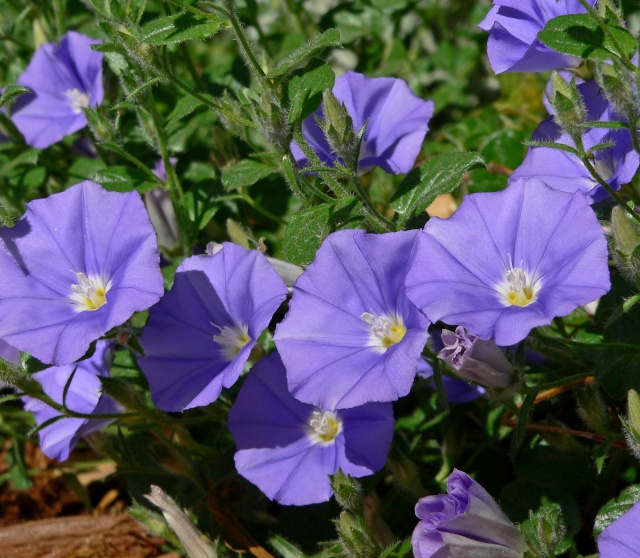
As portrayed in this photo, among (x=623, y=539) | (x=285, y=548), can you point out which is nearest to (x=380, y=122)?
(x=285, y=548)

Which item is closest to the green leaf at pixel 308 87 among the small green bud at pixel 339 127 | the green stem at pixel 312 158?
the green stem at pixel 312 158

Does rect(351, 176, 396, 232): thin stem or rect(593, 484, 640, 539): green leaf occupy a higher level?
rect(351, 176, 396, 232): thin stem

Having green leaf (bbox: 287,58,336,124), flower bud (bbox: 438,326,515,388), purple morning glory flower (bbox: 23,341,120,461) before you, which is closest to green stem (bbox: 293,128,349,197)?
green leaf (bbox: 287,58,336,124)

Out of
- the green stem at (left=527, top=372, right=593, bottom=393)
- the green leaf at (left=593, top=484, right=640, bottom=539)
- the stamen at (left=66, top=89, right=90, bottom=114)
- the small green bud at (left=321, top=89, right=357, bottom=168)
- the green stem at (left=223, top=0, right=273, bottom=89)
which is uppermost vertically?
the green stem at (left=223, top=0, right=273, bottom=89)

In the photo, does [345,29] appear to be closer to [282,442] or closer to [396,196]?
[396,196]

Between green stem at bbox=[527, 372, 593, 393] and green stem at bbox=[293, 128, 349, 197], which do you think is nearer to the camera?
green stem at bbox=[527, 372, 593, 393]

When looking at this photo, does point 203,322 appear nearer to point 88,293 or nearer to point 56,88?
point 88,293

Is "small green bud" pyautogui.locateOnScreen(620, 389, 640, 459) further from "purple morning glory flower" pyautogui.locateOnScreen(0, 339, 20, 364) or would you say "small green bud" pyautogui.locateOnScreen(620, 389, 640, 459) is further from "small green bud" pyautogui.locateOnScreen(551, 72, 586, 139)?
"purple morning glory flower" pyautogui.locateOnScreen(0, 339, 20, 364)
